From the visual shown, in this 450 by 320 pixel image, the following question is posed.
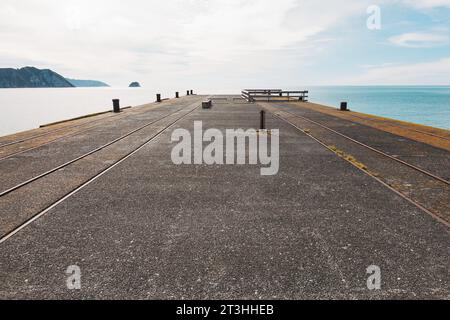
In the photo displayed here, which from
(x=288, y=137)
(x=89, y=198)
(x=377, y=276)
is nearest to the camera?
(x=377, y=276)

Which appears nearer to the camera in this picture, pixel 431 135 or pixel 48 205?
pixel 48 205

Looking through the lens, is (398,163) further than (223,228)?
Yes

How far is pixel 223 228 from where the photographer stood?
4715mm

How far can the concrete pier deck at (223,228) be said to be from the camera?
Answer: 340 centimetres

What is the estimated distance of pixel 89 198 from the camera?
597 cm

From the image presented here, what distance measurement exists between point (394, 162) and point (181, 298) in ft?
26.6

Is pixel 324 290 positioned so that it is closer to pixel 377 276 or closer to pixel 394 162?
pixel 377 276

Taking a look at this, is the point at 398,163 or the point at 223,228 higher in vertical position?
the point at 398,163

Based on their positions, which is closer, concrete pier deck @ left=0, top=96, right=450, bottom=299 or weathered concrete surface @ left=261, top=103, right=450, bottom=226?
concrete pier deck @ left=0, top=96, right=450, bottom=299

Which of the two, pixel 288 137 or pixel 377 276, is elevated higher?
pixel 288 137

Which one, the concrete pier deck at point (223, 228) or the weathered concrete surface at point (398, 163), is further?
the weathered concrete surface at point (398, 163)

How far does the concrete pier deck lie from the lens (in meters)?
3.40

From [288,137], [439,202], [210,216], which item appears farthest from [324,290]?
[288,137]
